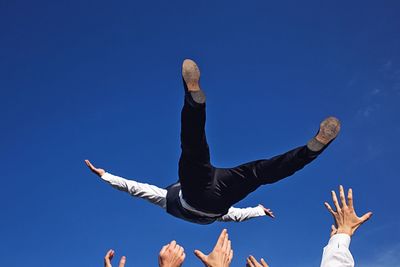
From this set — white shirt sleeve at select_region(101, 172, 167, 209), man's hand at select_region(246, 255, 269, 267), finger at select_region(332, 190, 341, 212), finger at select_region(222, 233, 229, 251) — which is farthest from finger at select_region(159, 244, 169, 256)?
white shirt sleeve at select_region(101, 172, 167, 209)

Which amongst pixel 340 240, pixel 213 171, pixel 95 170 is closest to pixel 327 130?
pixel 213 171

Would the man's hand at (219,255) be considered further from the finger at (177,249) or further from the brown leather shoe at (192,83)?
the brown leather shoe at (192,83)

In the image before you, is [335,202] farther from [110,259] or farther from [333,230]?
[110,259]

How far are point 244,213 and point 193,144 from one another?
102 inches

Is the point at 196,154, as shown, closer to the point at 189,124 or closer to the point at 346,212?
the point at 189,124

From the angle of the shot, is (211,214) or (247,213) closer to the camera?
(211,214)

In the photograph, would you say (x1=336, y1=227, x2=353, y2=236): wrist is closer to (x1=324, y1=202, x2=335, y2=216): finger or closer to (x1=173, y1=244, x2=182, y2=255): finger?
(x1=324, y1=202, x2=335, y2=216): finger

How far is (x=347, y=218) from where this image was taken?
4.56 metres

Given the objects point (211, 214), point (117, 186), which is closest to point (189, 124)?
point (211, 214)

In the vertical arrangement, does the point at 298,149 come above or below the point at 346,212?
above

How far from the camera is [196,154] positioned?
22.6 feet

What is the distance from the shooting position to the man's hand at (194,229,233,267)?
3801 mm

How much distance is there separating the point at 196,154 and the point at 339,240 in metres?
3.03

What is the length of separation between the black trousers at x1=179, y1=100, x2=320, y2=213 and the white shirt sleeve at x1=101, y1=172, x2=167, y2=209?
0.69 m
